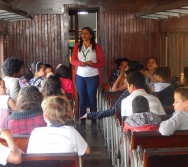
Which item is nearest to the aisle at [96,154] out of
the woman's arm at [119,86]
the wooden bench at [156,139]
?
the woman's arm at [119,86]

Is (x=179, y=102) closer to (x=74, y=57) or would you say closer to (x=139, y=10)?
(x=74, y=57)

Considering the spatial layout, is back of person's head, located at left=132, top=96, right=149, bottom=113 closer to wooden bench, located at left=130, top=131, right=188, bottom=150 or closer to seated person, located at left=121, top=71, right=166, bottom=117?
wooden bench, located at left=130, top=131, right=188, bottom=150

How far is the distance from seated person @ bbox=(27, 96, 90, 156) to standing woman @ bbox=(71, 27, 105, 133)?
4.40m

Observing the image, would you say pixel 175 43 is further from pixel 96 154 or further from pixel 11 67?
pixel 11 67

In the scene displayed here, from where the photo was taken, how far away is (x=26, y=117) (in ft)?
15.0

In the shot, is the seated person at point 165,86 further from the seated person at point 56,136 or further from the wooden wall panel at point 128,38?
the wooden wall panel at point 128,38

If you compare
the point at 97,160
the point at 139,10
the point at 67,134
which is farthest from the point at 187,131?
the point at 139,10

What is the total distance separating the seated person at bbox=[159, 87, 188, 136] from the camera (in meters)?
3.96

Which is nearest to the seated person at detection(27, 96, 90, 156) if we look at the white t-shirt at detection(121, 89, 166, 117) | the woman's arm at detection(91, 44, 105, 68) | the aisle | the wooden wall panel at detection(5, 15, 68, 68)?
the white t-shirt at detection(121, 89, 166, 117)

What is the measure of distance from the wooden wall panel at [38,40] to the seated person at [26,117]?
5825mm

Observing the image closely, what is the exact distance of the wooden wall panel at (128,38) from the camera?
413 inches

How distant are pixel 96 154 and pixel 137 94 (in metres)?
1.64

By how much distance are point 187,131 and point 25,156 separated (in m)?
1.45

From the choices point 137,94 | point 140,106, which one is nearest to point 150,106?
point 137,94
